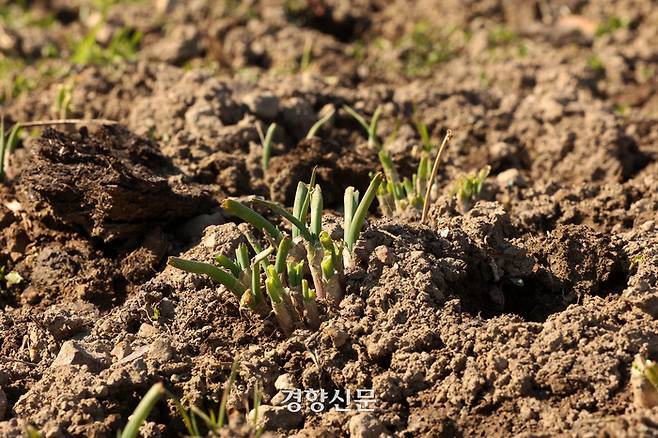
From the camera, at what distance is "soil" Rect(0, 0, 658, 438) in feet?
8.74

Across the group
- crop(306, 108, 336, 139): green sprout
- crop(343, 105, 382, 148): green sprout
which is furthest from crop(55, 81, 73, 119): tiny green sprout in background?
crop(343, 105, 382, 148): green sprout

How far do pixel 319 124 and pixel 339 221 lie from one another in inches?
37.9

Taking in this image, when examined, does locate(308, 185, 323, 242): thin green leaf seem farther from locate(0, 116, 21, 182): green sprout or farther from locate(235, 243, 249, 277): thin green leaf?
locate(0, 116, 21, 182): green sprout

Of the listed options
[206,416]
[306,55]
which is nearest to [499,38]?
[306,55]

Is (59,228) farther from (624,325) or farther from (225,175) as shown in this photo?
(624,325)

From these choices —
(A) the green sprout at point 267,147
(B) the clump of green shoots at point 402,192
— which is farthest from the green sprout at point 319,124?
(B) the clump of green shoots at point 402,192

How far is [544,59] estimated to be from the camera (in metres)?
5.31

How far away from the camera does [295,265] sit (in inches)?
115

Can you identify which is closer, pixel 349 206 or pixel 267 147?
pixel 349 206

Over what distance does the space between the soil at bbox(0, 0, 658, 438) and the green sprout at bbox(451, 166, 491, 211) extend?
0.06 meters

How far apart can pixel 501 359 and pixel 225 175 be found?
62.5 inches

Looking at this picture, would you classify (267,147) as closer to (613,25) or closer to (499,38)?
(499,38)

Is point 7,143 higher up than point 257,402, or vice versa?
point 7,143

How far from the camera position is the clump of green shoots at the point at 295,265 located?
9.28 ft
